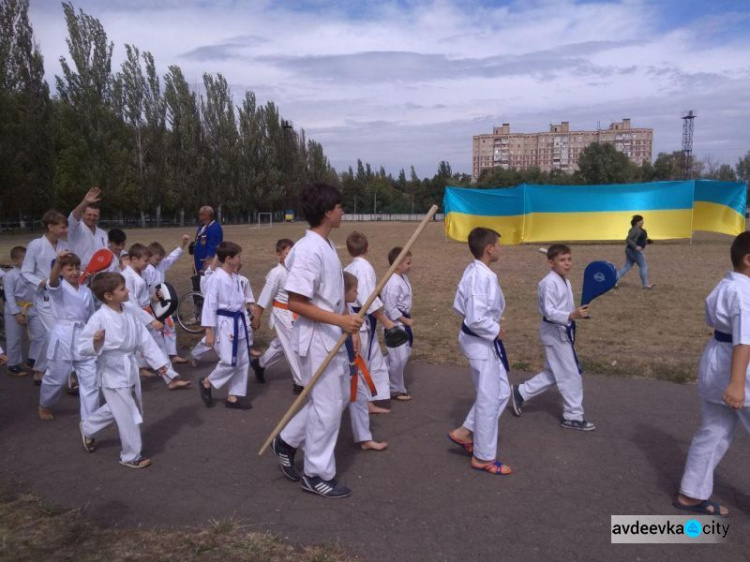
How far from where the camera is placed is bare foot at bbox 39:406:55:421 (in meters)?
5.51

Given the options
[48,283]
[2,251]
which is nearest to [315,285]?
[48,283]

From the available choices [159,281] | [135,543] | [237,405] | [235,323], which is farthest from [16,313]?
[135,543]

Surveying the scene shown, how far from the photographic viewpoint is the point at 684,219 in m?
24.4

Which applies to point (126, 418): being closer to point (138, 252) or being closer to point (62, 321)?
A: point (62, 321)

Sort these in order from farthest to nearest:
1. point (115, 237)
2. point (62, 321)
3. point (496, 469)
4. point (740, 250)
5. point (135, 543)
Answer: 1. point (115, 237)
2. point (62, 321)
3. point (496, 469)
4. point (740, 250)
5. point (135, 543)

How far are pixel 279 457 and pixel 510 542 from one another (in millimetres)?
1731

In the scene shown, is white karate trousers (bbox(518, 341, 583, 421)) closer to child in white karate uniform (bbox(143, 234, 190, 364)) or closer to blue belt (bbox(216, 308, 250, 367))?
blue belt (bbox(216, 308, 250, 367))

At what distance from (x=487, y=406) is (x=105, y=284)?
312cm

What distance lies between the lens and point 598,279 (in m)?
5.03

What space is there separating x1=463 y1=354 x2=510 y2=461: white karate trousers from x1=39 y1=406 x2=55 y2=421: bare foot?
407 centimetres

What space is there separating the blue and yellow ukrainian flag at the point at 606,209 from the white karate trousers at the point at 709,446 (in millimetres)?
22703

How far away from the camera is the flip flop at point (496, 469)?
425 centimetres

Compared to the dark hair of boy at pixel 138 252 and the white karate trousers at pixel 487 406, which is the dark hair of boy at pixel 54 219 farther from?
the white karate trousers at pixel 487 406

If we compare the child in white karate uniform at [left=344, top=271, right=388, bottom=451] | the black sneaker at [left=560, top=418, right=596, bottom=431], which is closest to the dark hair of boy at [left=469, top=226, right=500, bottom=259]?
the child in white karate uniform at [left=344, top=271, right=388, bottom=451]
